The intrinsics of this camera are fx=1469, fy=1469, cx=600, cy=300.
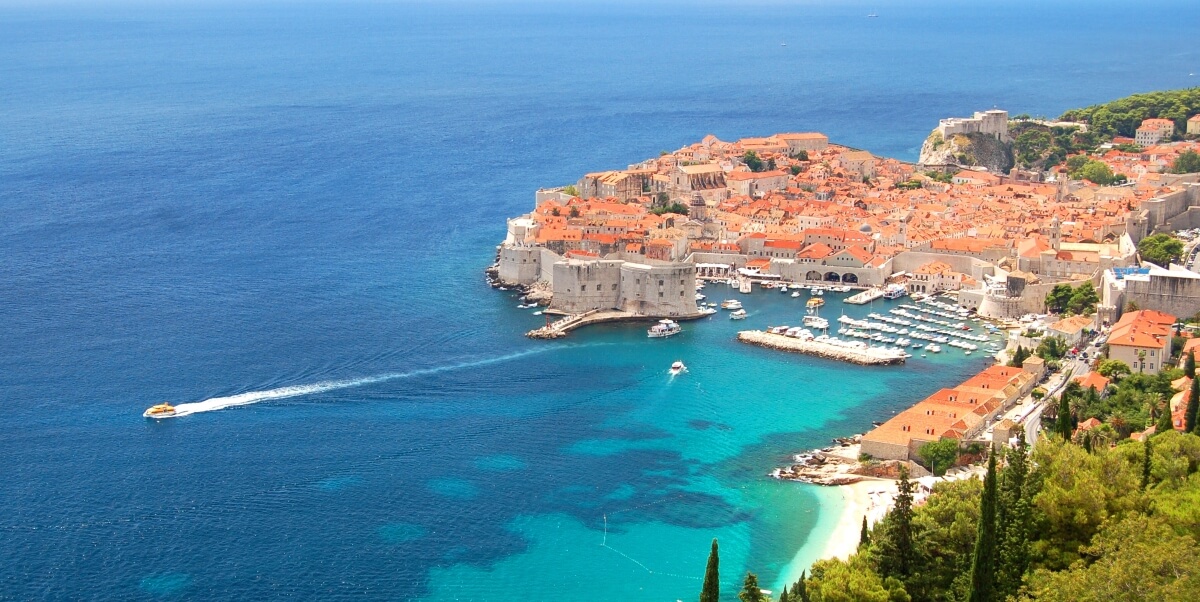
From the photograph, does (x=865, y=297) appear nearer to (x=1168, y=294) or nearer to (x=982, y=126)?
(x=1168, y=294)

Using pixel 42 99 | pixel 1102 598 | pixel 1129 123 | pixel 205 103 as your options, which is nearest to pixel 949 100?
pixel 1129 123

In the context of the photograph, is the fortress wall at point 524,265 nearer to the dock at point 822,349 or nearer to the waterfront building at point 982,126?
the dock at point 822,349

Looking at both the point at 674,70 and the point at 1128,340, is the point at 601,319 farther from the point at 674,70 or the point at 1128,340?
the point at 674,70

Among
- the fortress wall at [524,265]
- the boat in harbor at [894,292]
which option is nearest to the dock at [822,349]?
the boat in harbor at [894,292]

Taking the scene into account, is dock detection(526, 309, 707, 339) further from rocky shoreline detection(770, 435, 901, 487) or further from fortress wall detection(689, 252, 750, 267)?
rocky shoreline detection(770, 435, 901, 487)

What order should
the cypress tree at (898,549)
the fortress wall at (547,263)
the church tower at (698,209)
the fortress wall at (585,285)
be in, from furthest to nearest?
the church tower at (698,209), the fortress wall at (547,263), the fortress wall at (585,285), the cypress tree at (898,549)
